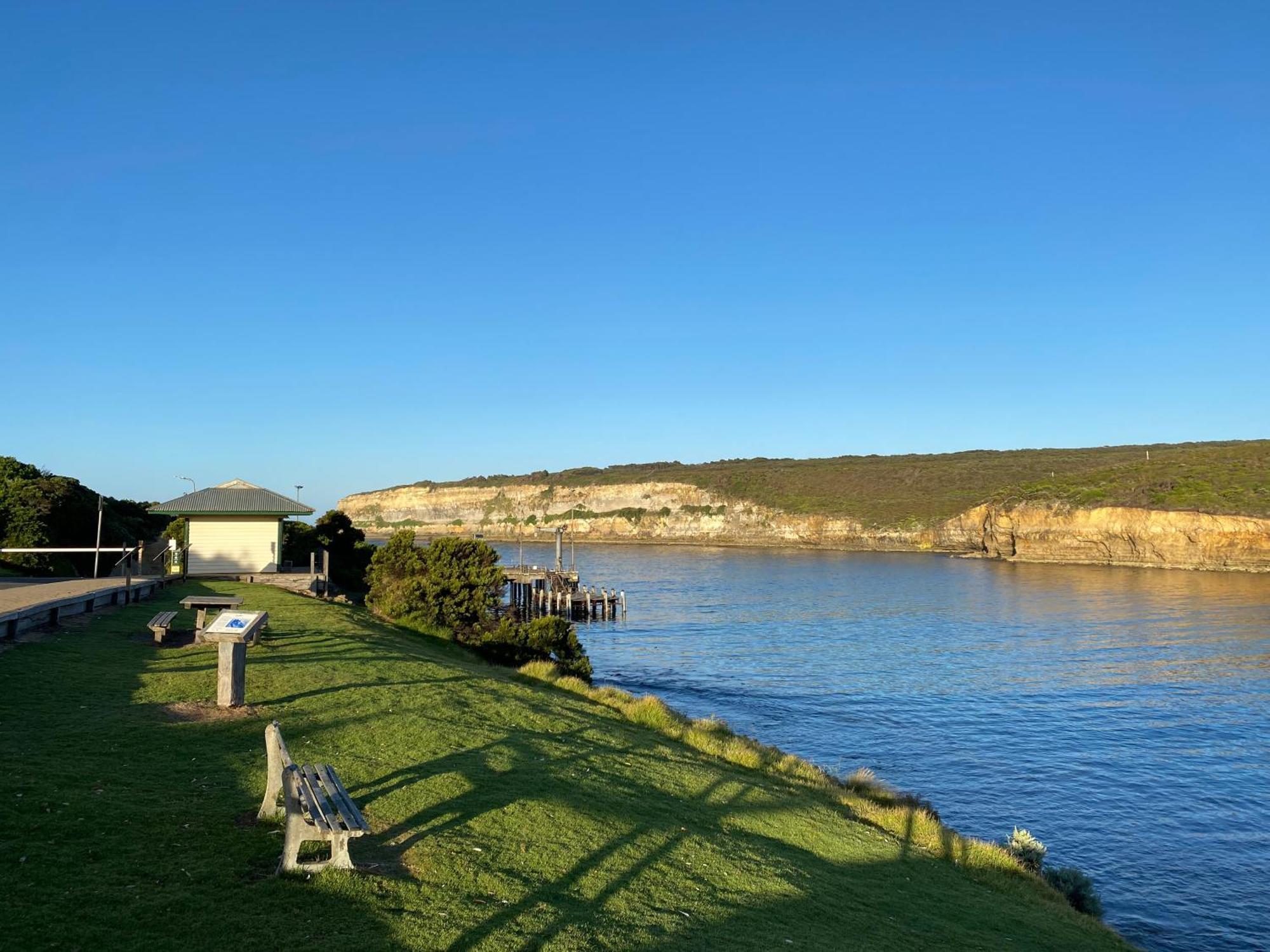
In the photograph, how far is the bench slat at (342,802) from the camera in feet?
24.0

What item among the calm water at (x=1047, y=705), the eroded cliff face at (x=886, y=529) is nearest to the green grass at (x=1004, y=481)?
the eroded cliff face at (x=886, y=529)

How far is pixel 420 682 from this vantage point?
1669 centimetres

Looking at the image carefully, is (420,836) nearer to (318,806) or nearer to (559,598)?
(318,806)

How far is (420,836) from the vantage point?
27.9ft

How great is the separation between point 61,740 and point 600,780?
20.4 feet

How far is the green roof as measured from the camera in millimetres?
33562

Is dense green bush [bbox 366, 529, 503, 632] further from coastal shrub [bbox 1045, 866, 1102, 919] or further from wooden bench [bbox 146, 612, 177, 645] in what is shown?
coastal shrub [bbox 1045, 866, 1102, 919]

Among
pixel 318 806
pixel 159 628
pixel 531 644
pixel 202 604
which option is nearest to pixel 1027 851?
pixel 318 806

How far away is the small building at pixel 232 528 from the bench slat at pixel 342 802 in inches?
1087

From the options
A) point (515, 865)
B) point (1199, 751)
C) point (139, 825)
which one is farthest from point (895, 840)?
point (1199, 751)

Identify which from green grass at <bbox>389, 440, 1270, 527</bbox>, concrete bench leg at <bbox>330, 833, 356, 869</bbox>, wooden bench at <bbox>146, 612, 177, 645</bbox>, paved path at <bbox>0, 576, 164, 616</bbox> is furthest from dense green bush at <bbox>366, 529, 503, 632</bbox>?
green grass at <bbox>389, 440, 1270, 527</bbox>

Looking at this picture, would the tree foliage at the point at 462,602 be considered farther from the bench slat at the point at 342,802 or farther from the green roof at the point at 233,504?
the bench slat at the point at 342,802

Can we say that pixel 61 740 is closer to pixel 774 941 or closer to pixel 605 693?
pixel 774 941

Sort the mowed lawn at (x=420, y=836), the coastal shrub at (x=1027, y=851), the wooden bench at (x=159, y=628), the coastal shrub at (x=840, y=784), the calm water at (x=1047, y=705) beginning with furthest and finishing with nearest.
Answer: the calm water at (x=1047, y=705), the wooden bench at (x=159, y=628), the coastal shrub at (x=1027, y=851), the coastal shrub at (x=840, y=784), the mowed lawn at (x=420, y=836)
